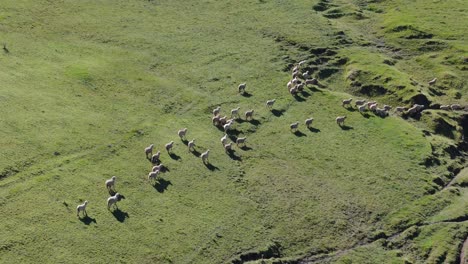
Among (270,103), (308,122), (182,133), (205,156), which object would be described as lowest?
(308,122)

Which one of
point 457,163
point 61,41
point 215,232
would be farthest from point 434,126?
point 61,41

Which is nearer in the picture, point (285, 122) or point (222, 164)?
point (222, 164)

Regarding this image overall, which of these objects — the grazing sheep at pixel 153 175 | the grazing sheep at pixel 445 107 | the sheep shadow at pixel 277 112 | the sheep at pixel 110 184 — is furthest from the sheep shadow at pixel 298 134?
the sheep at pixel 110 184

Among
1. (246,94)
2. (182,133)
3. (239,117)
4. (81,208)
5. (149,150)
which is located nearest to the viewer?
(81,208)

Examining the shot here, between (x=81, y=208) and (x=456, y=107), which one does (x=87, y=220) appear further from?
(x=456, y=107)

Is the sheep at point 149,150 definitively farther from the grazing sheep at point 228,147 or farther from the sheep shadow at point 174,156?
the grazing sheep at point 228,147

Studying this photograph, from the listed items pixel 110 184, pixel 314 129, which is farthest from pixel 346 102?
pixel 110 184

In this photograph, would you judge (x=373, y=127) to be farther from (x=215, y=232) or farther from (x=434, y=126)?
(x=215, y=232)
